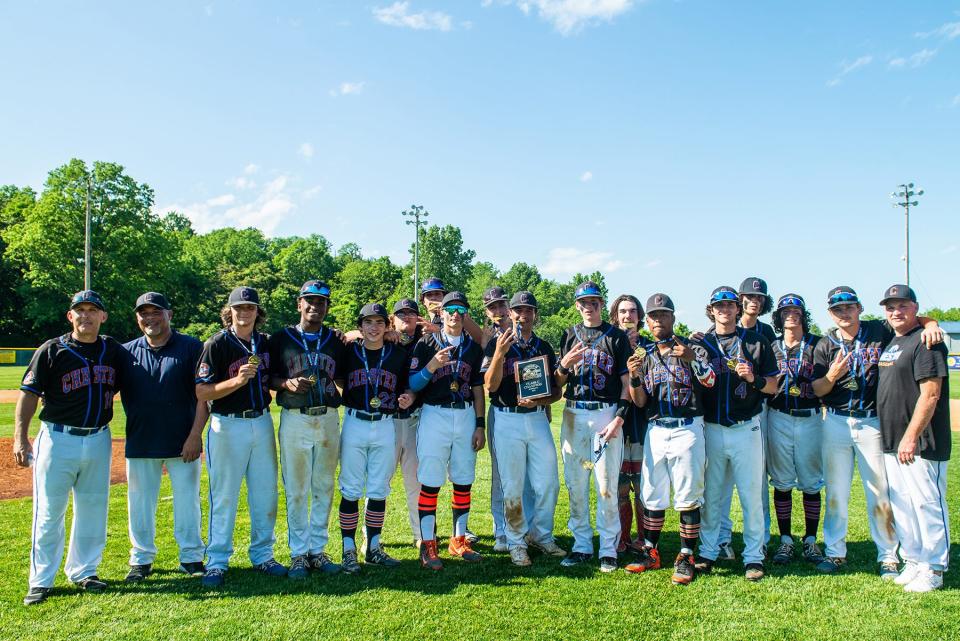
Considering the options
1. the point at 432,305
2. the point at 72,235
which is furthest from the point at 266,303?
the point at 432,305

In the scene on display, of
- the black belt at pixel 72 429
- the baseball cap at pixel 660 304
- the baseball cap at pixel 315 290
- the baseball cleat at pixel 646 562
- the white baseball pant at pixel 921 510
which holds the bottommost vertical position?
the baseball cleat at pixel 646 562

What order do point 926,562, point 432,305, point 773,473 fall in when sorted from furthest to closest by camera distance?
point 432,305 → point 773,473 → point 926,562

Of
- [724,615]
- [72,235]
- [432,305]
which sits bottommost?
[724,615]

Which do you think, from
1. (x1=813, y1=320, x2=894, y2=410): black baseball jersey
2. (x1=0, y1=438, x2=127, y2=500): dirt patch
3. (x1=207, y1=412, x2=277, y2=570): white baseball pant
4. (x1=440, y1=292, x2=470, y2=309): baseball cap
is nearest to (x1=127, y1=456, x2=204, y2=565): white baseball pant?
(x1=207, y1=412, x2=277, y2=570): white baseball pant

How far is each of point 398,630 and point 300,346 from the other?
238 centimetres

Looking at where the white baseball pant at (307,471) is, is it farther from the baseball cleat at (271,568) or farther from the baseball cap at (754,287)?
the baseball cap at (754,287)

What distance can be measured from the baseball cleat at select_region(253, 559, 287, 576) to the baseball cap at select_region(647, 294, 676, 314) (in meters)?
3.73

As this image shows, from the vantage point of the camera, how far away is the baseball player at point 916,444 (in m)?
4.81

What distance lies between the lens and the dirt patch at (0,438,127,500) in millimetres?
8141

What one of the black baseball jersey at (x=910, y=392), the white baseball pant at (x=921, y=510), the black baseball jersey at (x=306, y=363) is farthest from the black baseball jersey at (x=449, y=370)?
the white baseball pant at (x=921, y=510)

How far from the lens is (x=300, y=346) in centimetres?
529

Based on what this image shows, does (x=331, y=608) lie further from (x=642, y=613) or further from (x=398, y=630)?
(x=642, y=613)

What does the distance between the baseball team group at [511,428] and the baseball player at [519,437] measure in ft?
0.06

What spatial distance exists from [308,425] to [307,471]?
0.40 m
